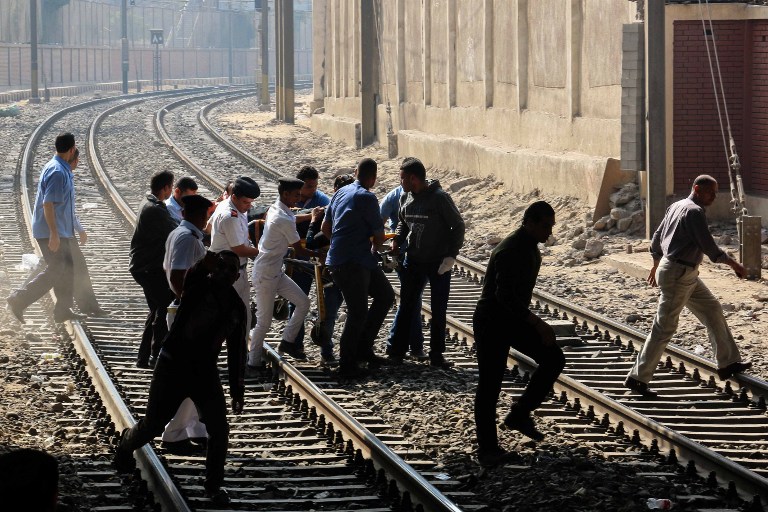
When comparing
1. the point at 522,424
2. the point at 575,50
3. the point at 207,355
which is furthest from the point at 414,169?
the point at 575,50

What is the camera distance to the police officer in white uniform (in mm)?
10219

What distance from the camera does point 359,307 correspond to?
1117cm

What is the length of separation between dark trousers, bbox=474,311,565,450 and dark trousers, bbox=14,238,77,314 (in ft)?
19.3

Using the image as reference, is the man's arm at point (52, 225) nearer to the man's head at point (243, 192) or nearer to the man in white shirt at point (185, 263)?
the man's head at point (243, 192)

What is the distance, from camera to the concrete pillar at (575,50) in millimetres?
21828

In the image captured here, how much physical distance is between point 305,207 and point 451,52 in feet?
55.9

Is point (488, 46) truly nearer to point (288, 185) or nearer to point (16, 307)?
point (16, 307)

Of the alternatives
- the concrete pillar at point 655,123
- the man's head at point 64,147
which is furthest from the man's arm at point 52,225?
the concrete pillar at point 655,123

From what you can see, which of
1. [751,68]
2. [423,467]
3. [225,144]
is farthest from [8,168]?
[423,467]

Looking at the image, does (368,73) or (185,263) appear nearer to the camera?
(185,263)

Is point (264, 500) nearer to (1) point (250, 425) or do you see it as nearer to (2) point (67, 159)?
(1) point (250, 425)

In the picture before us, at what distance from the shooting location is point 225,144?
116 feet

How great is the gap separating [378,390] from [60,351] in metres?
3.41

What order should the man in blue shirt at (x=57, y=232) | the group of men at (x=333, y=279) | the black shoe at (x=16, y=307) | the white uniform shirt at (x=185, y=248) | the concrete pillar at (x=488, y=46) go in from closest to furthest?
1. the group of men at (x=333, y=279)
2. the white uniform shirt at (x=185, y=248)
3. the man in blue shirt at (x=57, y=232)
4. the black shoe at (x=16, y=307)
5. the concrete pillar at (x=488, y=46)
